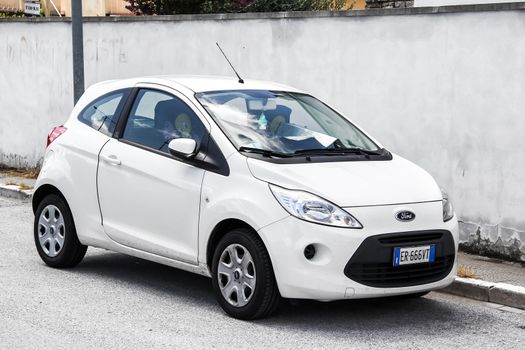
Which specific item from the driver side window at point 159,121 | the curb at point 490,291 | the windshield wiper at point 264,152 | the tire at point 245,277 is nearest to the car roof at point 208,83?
the driver side window at point 159,121

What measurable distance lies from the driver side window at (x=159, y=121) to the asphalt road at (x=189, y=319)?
1.19m

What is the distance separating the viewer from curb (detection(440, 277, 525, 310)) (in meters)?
7.85

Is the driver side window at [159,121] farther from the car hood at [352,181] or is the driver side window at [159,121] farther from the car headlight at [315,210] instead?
the car headlight at [315,210]

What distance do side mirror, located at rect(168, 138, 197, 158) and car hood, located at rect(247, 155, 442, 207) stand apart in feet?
1.52

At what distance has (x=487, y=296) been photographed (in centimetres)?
803

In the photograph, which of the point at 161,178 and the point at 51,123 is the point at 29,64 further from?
the point at 161,178

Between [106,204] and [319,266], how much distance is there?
220 cm

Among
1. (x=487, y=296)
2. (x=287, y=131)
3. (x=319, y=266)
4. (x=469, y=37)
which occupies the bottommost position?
(x=487, y=296)

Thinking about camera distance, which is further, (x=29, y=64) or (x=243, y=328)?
(x=29, y=64)

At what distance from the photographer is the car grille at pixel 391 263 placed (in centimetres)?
668

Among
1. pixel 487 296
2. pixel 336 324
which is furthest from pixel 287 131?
pixel 487 296

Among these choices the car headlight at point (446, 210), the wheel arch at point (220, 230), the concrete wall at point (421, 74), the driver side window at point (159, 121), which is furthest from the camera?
the concrete wall at point (421, 74)

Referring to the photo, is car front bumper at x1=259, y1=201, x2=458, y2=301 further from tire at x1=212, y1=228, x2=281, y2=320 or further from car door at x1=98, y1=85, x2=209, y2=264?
car door at x1=98, y1=85, x2=209, y2=264

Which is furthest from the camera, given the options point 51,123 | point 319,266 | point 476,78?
point 51,123
